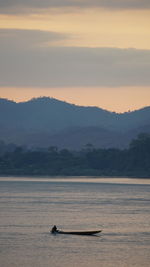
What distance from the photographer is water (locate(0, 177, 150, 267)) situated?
233ft

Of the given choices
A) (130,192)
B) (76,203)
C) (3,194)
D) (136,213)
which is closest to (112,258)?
(136,213)

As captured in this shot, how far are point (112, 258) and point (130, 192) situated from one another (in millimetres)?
91523

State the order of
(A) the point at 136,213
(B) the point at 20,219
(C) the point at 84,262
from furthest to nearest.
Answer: (A) the point at 136,213 → (B) the point at 20,219 → (C) the point at 84,262

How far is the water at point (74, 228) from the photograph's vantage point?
7106 cm

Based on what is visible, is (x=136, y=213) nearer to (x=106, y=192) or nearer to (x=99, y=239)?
(x=99, y=239)

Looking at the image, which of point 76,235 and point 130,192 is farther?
point 130,192

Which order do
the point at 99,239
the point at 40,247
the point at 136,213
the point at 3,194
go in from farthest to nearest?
the point at 3,194, the point at 136,213, the point at 99,239, the point at 40,247

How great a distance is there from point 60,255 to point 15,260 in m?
4.05

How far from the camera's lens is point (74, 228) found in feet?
303

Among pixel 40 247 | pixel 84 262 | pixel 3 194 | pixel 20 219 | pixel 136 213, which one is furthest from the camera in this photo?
pixel 3 194

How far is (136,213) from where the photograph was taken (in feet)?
360

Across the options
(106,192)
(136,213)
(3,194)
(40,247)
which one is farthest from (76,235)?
(106,192)

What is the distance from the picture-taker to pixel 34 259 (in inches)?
2788

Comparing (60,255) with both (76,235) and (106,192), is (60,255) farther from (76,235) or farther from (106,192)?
(106,192)
